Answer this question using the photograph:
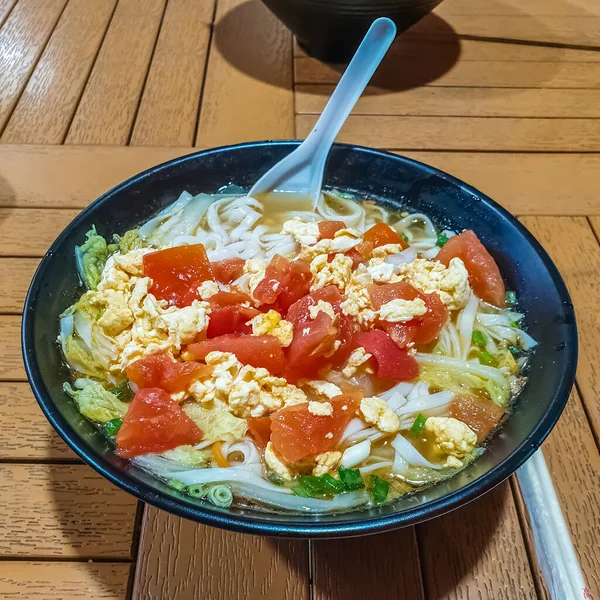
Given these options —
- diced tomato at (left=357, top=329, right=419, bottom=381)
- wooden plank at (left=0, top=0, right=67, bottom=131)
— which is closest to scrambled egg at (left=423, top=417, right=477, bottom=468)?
diced tomato at (left=357, top=329, right=419, bottom=381)

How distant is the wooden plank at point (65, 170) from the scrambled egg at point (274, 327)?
3.47 ft

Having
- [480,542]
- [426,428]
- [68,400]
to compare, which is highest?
[68,400]

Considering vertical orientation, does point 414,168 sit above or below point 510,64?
above

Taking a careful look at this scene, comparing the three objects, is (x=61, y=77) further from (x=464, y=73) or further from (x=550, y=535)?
(x=550, y=535)

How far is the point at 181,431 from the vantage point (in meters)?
1.18

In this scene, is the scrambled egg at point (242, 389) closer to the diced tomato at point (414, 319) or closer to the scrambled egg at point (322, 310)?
the scrambled egg at point (322, 310)

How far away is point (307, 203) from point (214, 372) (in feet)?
2.60

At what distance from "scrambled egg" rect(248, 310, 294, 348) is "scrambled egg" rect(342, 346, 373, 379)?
0.15m

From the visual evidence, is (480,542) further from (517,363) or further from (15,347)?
(15,347)

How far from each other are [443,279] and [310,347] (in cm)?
43

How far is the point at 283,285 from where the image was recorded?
1.40 m

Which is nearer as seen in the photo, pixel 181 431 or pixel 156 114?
pixel 181 431

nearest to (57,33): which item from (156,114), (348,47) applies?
(156,114)

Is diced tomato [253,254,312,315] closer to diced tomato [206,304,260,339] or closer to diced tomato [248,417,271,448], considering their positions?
diced tomato [206,304,260,339]
